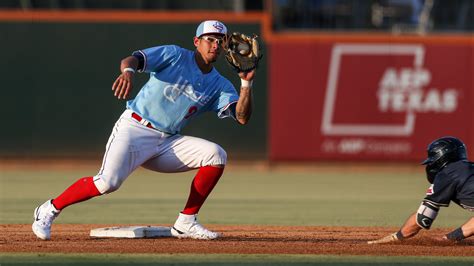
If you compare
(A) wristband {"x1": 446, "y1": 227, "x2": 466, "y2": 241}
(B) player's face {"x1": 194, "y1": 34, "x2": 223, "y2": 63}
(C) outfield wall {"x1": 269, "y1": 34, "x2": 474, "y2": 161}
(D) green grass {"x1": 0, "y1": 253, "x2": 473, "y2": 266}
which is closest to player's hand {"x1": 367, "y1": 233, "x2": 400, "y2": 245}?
(A) wristband {"x1": 446, "y1": 227, "x2": 466, "y2": 241}

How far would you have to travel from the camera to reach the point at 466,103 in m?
18.1

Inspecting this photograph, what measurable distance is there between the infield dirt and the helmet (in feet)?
2.06

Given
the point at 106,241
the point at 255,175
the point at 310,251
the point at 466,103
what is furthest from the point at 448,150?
the point at 466,103

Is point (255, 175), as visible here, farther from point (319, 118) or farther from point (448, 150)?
point (448, 150)

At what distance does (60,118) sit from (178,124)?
10044 millimetres

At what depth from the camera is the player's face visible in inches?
318

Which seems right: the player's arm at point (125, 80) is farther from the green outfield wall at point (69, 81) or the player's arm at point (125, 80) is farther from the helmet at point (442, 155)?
the green outfield wall at point (69, 81)

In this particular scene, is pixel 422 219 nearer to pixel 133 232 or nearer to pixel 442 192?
pixel 442 192

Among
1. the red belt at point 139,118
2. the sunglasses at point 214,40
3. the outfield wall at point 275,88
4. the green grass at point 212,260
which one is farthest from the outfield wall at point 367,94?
the green grass at point 212,260

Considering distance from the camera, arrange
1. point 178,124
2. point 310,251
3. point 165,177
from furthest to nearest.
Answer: point 165,177, point 178,124, point 310,251

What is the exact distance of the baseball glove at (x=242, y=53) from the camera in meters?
7.81

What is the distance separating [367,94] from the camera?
713 inches

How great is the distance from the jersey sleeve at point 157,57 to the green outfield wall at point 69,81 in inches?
381

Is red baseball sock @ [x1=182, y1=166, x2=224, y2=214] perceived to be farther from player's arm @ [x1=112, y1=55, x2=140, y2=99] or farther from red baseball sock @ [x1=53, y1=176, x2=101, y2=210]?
player's arm @ [x1=112, y1=55, x2=140, y2=99]
